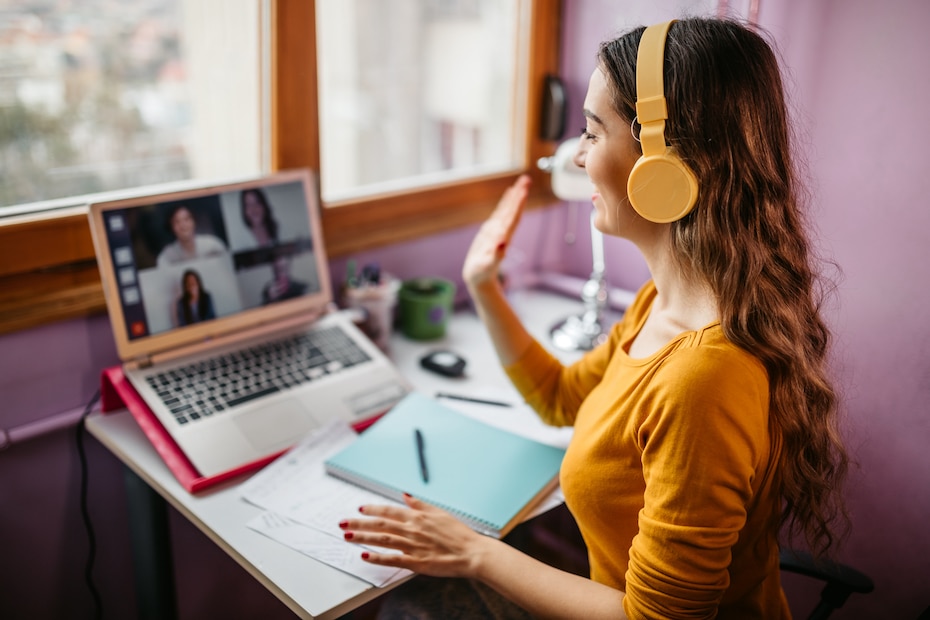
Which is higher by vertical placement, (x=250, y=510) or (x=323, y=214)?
(x=323, y=214)

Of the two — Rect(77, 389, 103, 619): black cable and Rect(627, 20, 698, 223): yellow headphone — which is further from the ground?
Rect(627, 20, 698, 223): yellow headphone

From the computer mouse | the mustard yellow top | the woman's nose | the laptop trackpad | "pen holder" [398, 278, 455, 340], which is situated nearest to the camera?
the mustard yellow top

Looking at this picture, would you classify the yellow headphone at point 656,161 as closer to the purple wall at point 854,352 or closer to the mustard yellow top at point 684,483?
the mustard yellow top at point 684,483

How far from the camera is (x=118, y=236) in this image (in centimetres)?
119

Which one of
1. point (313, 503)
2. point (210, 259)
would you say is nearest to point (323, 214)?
point (210, 259)

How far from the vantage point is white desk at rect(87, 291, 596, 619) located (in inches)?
36.3

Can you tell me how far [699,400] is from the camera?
0.82m

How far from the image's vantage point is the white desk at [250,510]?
0.92 metres

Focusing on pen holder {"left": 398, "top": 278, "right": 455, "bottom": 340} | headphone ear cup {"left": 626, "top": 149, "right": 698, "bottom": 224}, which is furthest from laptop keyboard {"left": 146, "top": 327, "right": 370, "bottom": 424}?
headphone ear cup {"left": 626, "top": 149, "right": 698, "bottom": 224}

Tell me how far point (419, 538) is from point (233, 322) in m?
0.57

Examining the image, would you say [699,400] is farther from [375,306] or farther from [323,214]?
[323,214]

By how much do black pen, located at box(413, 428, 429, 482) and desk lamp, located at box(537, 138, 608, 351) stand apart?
51 cm

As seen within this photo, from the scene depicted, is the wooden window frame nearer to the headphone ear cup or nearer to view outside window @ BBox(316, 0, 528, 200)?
view outside window @ BBox(316, 0, 528, 200)

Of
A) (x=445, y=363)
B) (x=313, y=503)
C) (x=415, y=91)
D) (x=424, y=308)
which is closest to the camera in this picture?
(x=313, y=503)
